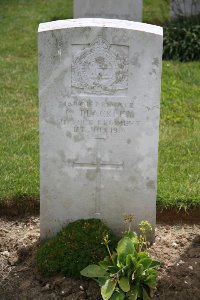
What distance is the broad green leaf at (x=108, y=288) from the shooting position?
364cm

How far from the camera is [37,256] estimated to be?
13.6 ft

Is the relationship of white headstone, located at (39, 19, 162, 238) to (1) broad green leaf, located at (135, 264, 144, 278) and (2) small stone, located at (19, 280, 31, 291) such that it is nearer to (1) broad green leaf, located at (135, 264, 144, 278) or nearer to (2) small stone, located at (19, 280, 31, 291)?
(2) small stone, located at (19, 280, 31, 291)

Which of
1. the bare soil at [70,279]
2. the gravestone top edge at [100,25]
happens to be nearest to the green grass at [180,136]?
the bare soil at [70,279]

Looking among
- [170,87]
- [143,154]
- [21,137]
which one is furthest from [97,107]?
[170,87]

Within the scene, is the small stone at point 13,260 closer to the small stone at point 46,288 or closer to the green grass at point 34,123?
the small stone at point 46,288

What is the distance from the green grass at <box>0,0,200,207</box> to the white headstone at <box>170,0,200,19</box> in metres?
0.58

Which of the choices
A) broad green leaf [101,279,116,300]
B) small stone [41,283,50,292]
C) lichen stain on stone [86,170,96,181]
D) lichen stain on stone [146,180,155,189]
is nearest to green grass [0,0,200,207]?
lichen stain on stone [146,180,155,189]

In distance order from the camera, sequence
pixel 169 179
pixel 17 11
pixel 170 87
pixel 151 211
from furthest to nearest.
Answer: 1. pixel 17 11
2. pixel 170 87
3. pixel 169 179
4. pixel 151 211

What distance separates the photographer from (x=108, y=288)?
368 centimetres

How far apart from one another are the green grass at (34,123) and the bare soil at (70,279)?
284 mm

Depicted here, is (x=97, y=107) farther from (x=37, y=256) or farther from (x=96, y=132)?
(x=37, y=256)

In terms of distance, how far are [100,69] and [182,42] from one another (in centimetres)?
546

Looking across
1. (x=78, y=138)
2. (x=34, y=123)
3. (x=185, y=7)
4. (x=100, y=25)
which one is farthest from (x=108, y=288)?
(x=185, y=7)

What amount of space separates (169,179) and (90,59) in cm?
168
